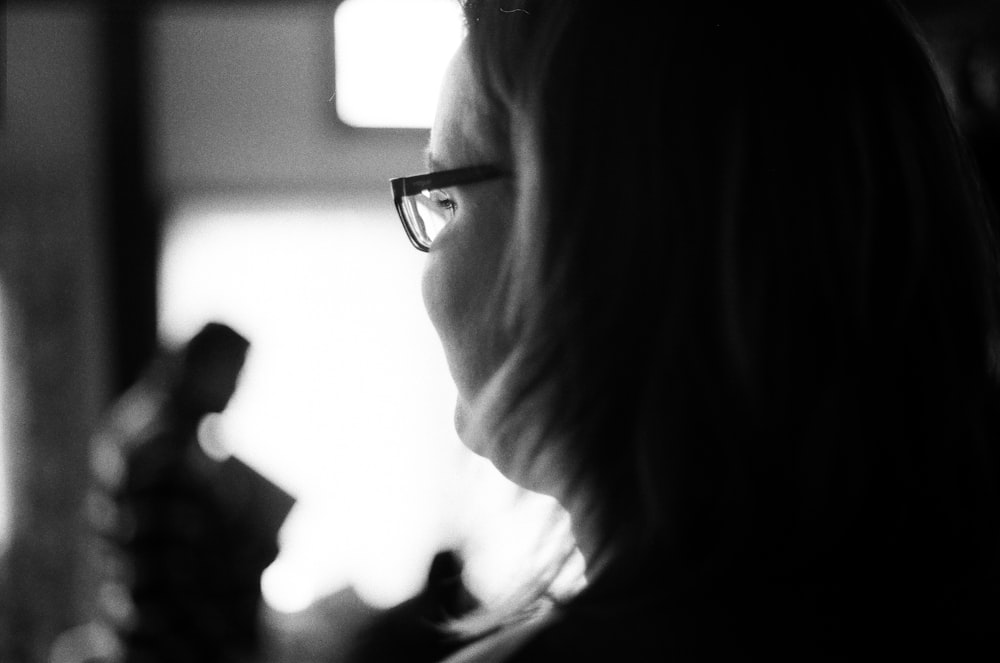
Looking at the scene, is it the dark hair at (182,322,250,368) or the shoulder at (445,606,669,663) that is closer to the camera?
the shoulder at (445,606,669,663)

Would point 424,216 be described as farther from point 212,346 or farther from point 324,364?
point 324,364

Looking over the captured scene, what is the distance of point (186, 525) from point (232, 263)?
1184 mm

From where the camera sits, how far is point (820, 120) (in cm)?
47

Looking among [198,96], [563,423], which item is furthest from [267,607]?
[563,423]

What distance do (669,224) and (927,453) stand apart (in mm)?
182

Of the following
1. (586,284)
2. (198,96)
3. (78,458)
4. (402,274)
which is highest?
(198,96)

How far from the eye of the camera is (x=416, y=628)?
6.86 ft

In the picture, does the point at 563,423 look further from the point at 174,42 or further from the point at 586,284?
the point at 174,42

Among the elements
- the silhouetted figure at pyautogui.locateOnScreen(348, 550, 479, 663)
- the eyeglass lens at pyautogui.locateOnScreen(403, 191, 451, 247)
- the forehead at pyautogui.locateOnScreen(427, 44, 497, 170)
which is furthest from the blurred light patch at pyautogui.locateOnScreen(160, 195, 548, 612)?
the forehead at pyautogui.locateOnScreen(427, 44, 497, 170)

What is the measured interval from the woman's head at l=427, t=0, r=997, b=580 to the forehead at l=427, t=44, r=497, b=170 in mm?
39

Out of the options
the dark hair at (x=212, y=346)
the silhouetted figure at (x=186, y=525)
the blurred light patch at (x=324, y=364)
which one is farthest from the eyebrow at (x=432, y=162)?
the blurred light patch at (x=324, y=364)

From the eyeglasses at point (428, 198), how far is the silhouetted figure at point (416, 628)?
4.48 ft

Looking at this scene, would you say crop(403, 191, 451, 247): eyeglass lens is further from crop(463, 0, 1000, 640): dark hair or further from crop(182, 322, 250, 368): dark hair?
crop(182, 322, 250, 368): dark hair

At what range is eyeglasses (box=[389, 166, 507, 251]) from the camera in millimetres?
543
